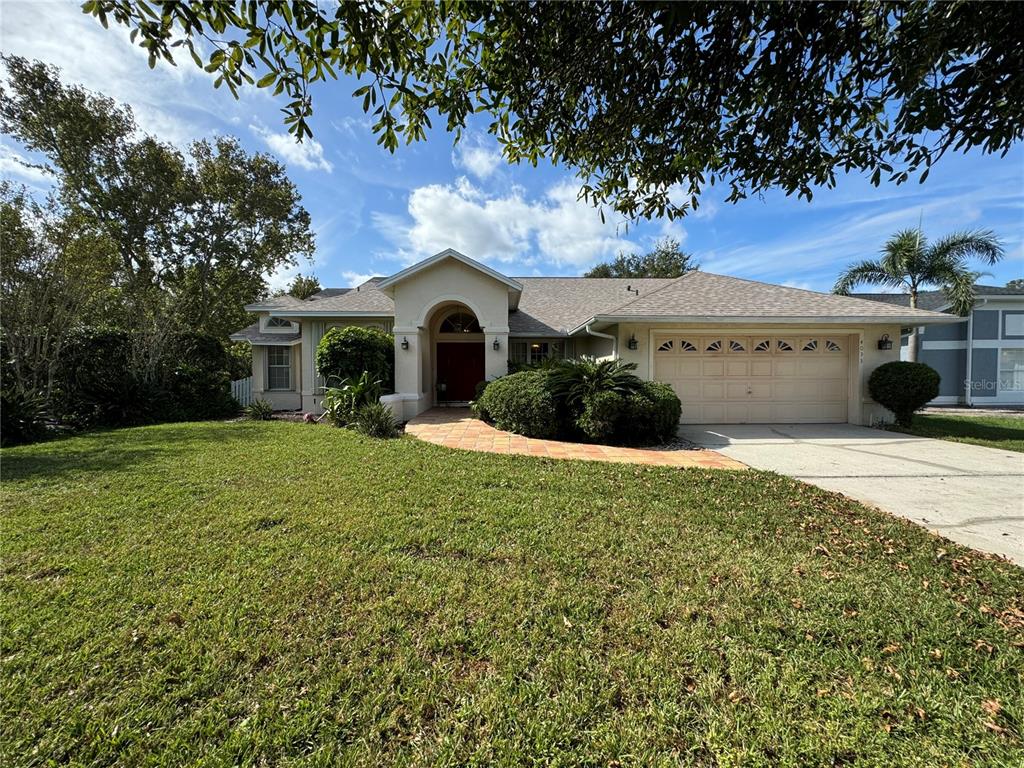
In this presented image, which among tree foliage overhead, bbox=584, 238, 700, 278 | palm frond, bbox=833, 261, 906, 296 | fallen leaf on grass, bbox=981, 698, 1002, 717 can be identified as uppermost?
tree foliage overhead, bbox=584, 238, 700, 278

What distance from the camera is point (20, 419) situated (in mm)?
8703

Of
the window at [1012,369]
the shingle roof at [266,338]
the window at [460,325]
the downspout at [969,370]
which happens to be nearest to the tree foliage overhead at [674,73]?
the window at [460,325]

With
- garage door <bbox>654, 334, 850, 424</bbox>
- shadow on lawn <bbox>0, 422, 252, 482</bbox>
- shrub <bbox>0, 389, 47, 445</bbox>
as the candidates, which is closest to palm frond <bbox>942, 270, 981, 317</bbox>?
garage door <bbox>654, 334, 850, 424</bbox>

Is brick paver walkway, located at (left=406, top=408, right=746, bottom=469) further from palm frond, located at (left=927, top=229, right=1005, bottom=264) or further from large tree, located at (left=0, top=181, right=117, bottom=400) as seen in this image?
palm frond, located at (left=927, top=229, right=1005, bottom=264)

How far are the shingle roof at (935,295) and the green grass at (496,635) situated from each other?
23215 mm

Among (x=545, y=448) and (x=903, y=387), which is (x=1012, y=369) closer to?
(x=903, y=387)

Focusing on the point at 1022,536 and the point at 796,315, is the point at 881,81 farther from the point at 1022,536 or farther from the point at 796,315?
the point at 796,315

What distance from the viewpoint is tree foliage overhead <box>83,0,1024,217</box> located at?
272cm

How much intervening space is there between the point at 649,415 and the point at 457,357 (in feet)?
29.3

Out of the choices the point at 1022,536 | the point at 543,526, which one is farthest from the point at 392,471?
the point at 1022,536

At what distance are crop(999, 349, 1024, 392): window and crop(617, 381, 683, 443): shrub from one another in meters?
21.7

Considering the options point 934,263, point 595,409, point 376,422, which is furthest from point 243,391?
point 934,263

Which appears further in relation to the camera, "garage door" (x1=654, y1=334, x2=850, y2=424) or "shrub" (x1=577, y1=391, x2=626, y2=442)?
"garage door" (x1=654, y1=334, x2=850, y2=424)

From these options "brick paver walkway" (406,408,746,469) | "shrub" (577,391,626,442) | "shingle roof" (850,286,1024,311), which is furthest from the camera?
"shingle roof" (850,286,1024,311)
